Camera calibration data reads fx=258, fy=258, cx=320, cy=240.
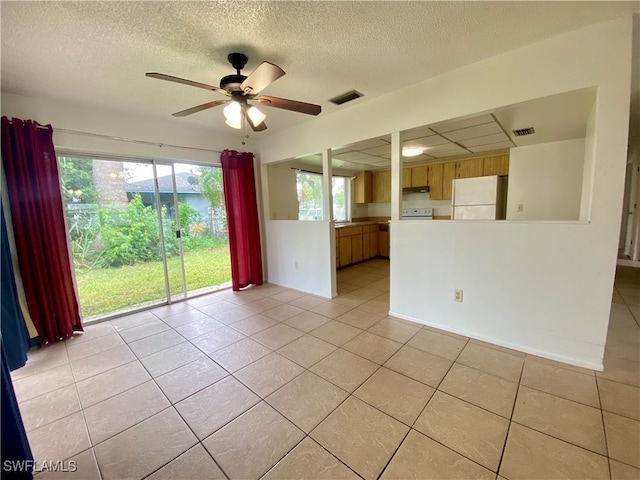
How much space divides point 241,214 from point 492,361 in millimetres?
3565

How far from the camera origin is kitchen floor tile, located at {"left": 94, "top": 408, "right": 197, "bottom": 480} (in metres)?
1.30

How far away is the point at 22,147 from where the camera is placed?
2418 mm

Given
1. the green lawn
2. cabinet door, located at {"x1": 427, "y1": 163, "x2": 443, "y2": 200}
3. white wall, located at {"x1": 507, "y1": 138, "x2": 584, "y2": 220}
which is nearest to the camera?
the green lawn

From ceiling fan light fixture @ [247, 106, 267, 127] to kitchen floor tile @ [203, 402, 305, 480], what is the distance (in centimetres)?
219

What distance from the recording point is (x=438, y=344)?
2359 millimetres

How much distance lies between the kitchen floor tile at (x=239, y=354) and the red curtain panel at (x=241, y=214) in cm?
181

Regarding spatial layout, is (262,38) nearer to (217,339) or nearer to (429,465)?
(217,339)

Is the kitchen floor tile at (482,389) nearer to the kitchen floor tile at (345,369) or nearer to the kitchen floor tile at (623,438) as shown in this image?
the kitchen floor tile at (623,438)

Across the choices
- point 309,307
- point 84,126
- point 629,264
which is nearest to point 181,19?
point 84,126

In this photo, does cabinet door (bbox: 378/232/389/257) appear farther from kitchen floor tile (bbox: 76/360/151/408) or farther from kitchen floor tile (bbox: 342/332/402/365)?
kitchen floor tile (bbox: 76/360/151/408)

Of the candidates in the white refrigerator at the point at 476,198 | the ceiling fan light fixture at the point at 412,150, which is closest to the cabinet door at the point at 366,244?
the white refrigerator at the point at 476,198

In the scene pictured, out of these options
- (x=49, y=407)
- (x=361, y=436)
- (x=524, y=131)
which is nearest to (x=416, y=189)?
(x=524, y=131)

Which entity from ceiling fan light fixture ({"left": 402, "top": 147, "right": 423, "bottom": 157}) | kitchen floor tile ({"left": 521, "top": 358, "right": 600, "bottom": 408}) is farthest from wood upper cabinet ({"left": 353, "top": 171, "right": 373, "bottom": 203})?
kitchen floor tile ({"left": 521, "top": 358, "right": 600, "bottom": 408})

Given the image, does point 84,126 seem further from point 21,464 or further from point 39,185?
point 21,464
